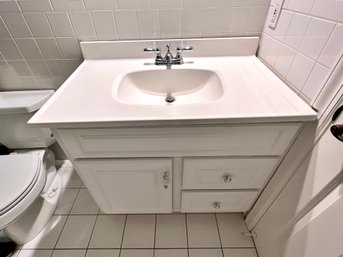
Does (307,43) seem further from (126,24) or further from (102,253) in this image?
(102,253)

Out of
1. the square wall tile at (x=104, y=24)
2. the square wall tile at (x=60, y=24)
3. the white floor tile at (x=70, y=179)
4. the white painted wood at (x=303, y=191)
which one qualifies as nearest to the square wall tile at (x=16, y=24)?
the square wall tile at (x=60, y=24)

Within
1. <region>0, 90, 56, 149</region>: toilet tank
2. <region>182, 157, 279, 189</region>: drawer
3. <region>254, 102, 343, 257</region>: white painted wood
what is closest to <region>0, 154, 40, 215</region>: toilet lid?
<region>0, 90, 56, 149</region>: toilet tank

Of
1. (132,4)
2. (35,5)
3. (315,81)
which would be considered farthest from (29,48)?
(315,81)

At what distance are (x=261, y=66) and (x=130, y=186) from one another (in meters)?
0.81

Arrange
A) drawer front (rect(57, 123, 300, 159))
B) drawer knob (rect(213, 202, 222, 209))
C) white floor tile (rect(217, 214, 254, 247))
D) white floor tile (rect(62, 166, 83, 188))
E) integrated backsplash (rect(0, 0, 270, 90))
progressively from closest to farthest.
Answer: drawer front (rect(57, 123, 300, 159))
integrated backsplash (rect(0, 0, 270, 90))
drawer knob (rect(213, 202, 222, 209))
white floor tile (rect(217, 214, 254, 247))
white floor tile (rect(62, 166, 83, 188))

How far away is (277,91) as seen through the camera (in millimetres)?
658

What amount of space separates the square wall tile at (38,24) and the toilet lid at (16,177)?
2.06 ft

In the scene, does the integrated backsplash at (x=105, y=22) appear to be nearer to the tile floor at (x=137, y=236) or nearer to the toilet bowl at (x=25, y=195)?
the toilet bowl at (x=25, y=195)

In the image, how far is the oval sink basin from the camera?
0.84 metres

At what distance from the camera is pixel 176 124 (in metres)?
0.57

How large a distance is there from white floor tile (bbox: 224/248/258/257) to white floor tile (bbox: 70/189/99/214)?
817 millimetres

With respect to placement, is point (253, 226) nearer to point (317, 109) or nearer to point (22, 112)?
point (317, 109)

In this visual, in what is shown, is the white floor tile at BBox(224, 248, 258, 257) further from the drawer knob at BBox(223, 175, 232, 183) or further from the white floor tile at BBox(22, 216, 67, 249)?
the white floor tile at BBox(22, 216, 67, 249)

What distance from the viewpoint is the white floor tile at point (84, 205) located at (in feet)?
3.82
